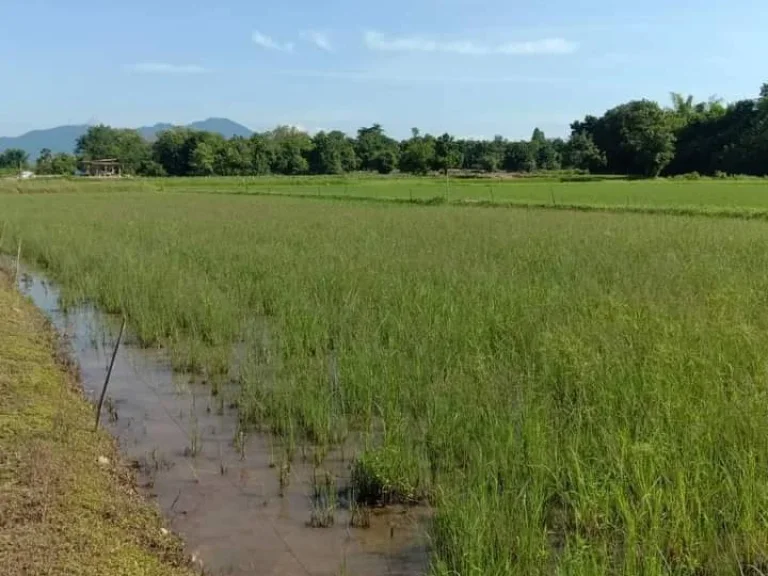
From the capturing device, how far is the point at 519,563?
3.05m

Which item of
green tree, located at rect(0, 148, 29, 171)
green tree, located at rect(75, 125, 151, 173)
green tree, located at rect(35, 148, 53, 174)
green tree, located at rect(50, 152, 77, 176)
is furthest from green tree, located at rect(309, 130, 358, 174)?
green tree, located at rect(0, 148, 29, 171)

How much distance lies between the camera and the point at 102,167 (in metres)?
75.8

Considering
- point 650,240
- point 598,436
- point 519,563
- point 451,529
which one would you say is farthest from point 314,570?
point 650,240

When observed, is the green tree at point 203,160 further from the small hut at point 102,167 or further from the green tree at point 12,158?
the green tree at point 12,158

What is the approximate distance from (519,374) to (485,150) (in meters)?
72.0

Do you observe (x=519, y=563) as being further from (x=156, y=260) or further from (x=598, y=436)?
(x=156, y=260)

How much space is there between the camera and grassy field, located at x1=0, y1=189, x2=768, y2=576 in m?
3.28

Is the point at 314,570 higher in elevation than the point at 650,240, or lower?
lower

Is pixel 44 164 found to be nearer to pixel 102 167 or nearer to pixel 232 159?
pixel 102 167

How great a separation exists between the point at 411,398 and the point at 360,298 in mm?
3355

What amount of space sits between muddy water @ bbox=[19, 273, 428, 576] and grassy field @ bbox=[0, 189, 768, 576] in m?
0.23

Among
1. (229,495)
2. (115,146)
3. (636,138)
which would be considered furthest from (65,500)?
(115,146)

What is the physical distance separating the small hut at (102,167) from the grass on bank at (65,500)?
241ft

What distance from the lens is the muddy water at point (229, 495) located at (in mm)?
3564
